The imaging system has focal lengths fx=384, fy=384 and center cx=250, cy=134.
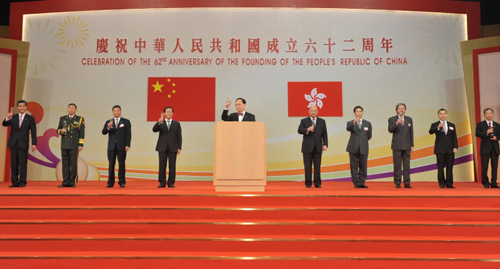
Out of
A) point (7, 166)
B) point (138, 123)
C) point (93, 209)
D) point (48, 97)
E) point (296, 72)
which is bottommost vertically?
point (93, 209)

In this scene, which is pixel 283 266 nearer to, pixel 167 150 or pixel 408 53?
pixel 167 150

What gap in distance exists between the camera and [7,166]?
675cm

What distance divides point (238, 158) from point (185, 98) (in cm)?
307

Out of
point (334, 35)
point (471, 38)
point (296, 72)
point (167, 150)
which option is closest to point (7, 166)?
point (167, 150)

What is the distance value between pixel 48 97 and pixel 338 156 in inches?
209

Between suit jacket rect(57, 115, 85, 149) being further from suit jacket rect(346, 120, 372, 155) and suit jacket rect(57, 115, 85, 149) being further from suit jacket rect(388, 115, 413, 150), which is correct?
suit jacket rect(388, 115, 413, 150)

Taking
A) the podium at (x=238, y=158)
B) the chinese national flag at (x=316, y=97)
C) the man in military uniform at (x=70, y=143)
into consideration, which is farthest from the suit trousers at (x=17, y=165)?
the chinese national flag at (x=316, y=97)

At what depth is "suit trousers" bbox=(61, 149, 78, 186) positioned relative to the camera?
5.14 meters

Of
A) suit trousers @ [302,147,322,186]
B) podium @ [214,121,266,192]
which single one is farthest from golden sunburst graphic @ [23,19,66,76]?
suit trousers @ [302,147,322,186]

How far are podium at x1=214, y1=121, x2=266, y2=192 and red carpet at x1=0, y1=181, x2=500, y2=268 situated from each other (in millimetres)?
220

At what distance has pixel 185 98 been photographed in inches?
271

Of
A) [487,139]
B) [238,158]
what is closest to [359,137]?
[487,139]

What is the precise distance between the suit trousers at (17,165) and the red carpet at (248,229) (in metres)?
1.11

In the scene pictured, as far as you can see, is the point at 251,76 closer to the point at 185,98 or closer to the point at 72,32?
the point at 185,98
